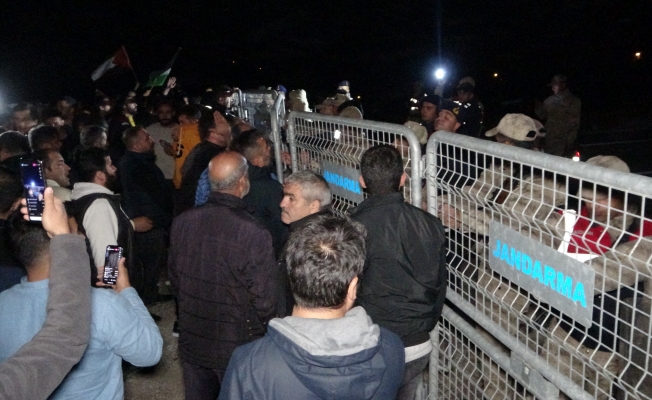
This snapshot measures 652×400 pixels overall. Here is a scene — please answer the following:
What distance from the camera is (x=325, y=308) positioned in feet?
6.26

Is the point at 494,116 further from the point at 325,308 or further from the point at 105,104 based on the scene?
the point at 325,308

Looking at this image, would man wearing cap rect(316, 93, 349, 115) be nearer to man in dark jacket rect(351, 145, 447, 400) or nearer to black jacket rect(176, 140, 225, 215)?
black jacket rect(176, 140, 225, 215)

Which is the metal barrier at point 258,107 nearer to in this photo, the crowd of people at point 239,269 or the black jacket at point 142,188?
the black jacket at point 142,188

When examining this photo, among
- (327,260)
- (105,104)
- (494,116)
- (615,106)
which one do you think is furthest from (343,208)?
(615,106)

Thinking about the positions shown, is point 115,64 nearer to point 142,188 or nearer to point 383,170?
point 142,188

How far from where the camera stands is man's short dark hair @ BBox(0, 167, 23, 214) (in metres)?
3.73

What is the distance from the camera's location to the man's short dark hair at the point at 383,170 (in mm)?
2961

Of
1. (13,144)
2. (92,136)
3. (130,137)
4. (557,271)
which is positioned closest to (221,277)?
(557,271)

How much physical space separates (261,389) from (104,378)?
1.06 meters

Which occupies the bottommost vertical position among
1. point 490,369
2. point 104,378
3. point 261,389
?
point 490,369

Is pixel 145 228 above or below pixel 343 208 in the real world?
below

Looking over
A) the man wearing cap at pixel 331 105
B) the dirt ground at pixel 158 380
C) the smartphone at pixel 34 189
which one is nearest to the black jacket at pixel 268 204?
the dirt ground at pixel 158 380

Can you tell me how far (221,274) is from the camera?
3.26 m

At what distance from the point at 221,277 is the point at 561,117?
8.38 metres
